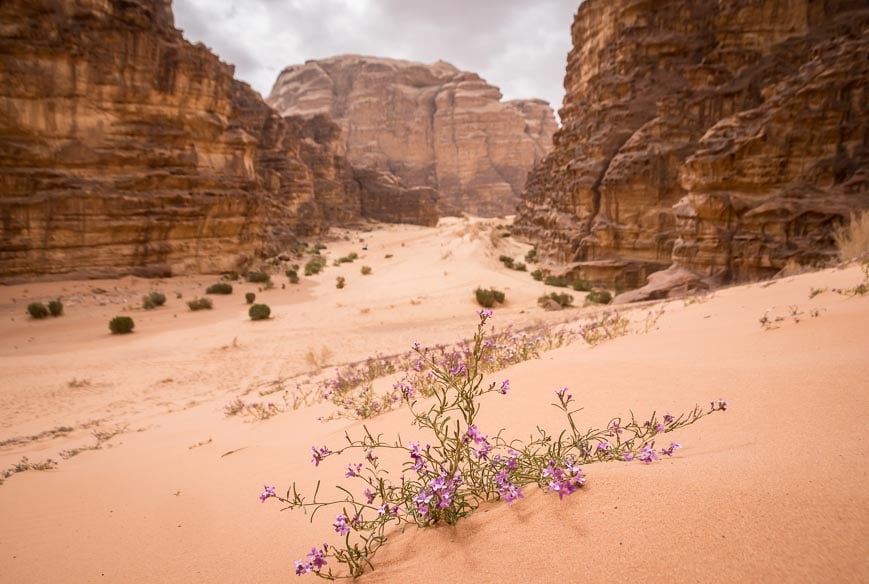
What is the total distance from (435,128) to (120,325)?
2677 inches

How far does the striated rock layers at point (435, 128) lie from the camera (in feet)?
227

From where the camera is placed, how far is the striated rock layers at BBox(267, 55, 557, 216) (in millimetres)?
69188

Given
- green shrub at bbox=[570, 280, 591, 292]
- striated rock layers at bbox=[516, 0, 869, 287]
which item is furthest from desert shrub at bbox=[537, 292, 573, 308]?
green shrub at bbox=[570, 280, 591, 292]

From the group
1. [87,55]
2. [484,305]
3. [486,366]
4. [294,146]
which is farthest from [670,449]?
[294,146]

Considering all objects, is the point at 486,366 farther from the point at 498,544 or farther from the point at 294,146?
the point at 294,146

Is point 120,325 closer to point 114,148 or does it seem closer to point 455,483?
point 114,148

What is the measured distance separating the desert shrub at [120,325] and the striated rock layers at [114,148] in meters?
6.29

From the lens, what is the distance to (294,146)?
33719mm

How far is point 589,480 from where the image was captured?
123cm

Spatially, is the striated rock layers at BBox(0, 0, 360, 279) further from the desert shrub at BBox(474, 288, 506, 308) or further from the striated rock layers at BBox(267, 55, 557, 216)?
the striated rock layers at BBox(267, 55, 557, 216)

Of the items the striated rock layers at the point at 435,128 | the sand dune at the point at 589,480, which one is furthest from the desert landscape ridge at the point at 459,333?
the striated rock layers at the point at 435,128

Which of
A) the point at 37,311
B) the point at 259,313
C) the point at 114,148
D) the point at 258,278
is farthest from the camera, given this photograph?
the point at 258,278

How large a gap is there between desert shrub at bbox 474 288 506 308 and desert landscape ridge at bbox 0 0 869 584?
11 cm

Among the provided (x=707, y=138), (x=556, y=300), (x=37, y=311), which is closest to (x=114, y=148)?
(x=37, y=311)
